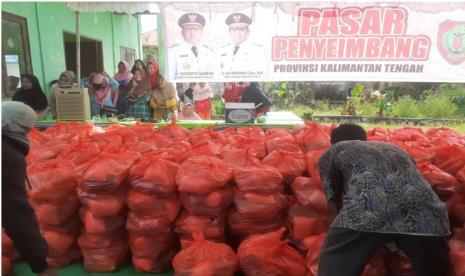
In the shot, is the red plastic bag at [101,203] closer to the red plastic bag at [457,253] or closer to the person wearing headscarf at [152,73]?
the red plastic bag at [457,253]

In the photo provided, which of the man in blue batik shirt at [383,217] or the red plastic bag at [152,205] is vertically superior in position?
the man in blue batik shirt at [383,217]

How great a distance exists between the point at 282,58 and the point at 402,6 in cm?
137

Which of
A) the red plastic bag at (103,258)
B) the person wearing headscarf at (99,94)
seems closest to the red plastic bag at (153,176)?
the red plastic bag at (103,258)

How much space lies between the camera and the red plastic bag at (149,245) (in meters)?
2.20

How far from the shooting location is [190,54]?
4.12 meters

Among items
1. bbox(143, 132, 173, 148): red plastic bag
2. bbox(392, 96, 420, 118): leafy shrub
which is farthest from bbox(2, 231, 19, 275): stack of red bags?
bbox(392, 96, 420, 118): leafy shrub

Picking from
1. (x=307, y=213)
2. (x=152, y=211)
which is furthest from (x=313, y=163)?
(x=152, y=211)

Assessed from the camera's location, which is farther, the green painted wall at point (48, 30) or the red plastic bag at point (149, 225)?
the green painted wall at point (48, 30)

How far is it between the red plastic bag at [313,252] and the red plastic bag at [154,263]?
0.94 m

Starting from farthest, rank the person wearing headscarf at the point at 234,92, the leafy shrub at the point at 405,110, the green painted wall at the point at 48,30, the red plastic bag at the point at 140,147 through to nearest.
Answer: the leafy shrub at the point at 405,110 → the green painted wall at the point at 48,30 → the person wearing headscarf at the point at 234,92 → the red plastic bag at the point at 140,147

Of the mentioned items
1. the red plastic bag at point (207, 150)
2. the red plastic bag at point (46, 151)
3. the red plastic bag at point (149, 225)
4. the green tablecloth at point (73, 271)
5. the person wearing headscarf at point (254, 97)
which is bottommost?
the green tablecloth at point (73, 271)

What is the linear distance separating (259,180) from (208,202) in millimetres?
350

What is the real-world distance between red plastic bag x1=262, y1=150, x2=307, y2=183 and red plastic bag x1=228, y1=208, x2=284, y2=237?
27 centimetres

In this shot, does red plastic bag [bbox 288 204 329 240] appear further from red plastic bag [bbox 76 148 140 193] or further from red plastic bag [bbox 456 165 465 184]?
red plastic bag [bbox 76 148 140 193]
